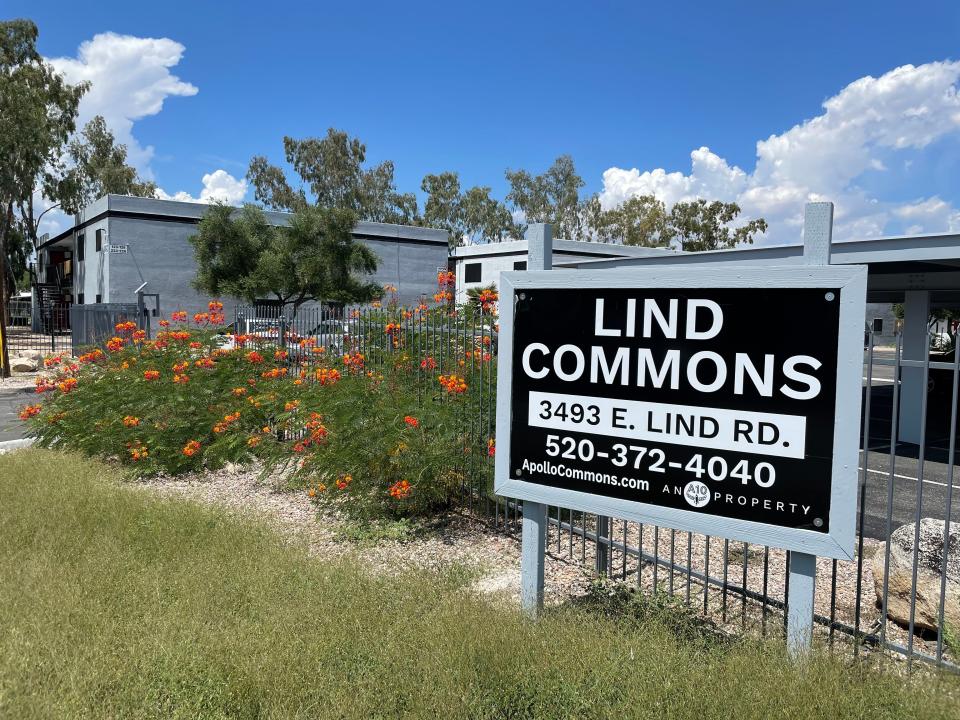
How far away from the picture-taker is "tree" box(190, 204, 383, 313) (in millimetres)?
33469

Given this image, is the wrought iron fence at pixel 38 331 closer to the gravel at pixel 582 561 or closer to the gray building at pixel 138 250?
the gray building at pixel 138 250

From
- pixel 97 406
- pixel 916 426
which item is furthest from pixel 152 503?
pixel 916 426

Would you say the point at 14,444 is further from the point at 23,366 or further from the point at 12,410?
the point at 23,366

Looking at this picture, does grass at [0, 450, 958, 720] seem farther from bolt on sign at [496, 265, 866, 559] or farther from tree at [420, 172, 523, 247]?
tree at [420, 172, 523, 247]

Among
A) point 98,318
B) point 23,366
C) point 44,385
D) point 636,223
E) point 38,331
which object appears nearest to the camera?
point 44,385

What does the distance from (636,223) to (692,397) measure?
200 feet

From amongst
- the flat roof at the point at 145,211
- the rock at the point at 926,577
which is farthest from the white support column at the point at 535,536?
the flat roof at the point at 145,211

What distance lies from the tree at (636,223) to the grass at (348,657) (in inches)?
2322

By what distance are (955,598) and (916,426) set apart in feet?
39.4

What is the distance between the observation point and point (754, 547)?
610cm

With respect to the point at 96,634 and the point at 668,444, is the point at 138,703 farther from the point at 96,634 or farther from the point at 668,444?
the point at 668,444

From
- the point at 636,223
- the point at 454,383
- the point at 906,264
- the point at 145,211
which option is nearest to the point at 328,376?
the point at 454,383

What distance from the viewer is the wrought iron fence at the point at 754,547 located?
3.94 meters

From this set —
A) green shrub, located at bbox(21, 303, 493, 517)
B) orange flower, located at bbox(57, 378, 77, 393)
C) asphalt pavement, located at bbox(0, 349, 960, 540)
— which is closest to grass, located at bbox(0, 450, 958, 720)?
asphalt pavement, located at bbox(0, 349, 960, 540)
